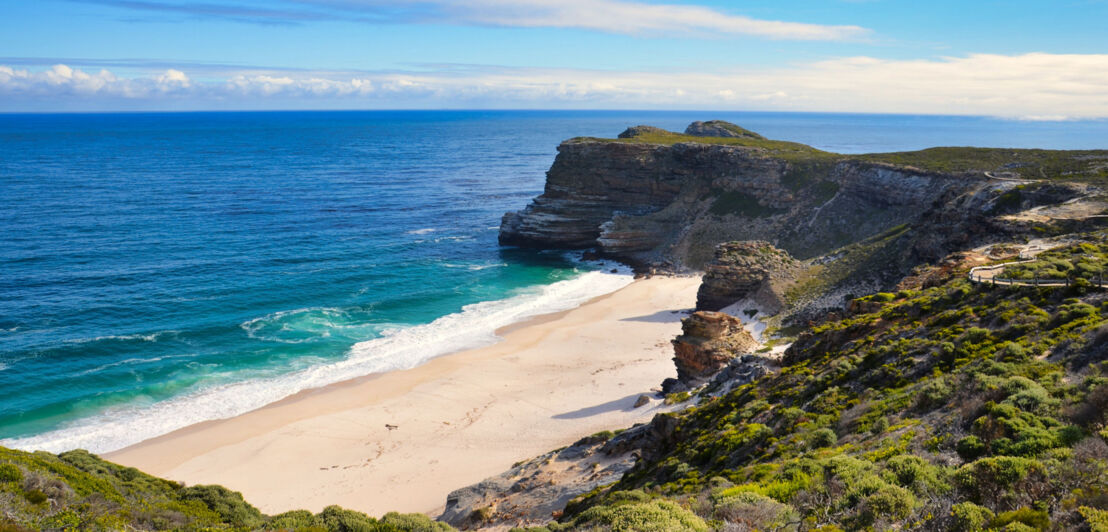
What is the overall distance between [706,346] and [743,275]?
16.7 metres

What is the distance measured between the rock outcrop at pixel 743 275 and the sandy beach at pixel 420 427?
618 centimetres

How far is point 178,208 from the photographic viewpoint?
88.1m

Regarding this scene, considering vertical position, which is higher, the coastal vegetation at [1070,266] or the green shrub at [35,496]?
the coastal vegetation at [1070,266]

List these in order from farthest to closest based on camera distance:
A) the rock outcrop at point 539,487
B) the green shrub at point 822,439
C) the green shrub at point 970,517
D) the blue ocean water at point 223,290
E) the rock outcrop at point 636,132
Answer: the rock outcrop at point 636,132 < the blue ocean water at point 223,290 < the rock outcrop at point 539,487 < the green shrub at point 822,439 < the green shrub at point 970,517

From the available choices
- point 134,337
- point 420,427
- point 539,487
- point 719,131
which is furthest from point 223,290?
point 719,131

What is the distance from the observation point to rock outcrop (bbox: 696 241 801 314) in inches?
1927

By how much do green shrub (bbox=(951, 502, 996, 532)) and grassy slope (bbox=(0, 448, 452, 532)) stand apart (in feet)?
37.8

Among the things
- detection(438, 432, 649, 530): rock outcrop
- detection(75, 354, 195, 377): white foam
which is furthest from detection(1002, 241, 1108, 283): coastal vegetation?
detection(75, 354, 195, 377): white foam

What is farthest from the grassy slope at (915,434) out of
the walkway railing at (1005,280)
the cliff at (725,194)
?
the cliff at (725,194)

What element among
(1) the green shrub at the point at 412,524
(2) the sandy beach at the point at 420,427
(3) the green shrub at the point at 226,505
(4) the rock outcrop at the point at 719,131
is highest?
(4) the rock outcrop at the point at 719,131

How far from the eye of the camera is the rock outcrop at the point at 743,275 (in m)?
48.9

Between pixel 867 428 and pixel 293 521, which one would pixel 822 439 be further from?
pixel 293 521

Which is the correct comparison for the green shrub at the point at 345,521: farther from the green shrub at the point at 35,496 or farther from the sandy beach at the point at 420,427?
the sandy beach at the point at 420,427

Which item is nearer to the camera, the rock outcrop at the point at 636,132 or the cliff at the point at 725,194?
the cliff at the point at 725,194
